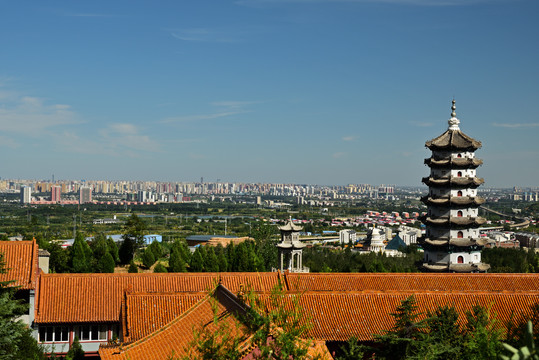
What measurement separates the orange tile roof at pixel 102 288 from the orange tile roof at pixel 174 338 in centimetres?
601

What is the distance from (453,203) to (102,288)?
42.1ft

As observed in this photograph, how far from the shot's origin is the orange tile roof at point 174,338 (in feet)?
34.9

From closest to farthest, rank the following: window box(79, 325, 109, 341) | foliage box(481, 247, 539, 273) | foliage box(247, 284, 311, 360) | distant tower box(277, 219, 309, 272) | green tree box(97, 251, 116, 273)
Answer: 1. foliage box(247, 284, 311, 360)
2. window box(79, 325, 109, 341)
3. distant tower box(277, 219, 309, 272)
4. green tree box(97, 251, 116, 273)
5. foliage box(481, 247, 539, 273)

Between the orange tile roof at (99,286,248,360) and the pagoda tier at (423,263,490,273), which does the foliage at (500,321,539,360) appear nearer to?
the orange tile roof at (99,286,248,360)

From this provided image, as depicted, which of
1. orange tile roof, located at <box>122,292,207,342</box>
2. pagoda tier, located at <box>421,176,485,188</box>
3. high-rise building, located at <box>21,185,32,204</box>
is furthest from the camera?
high-rise building, located at <box>21,185,32,204</box>

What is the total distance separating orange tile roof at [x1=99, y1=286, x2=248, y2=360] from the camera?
34.9 ft

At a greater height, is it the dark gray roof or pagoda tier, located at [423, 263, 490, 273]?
pagoda tier, located at [423, 263, 490, 273]

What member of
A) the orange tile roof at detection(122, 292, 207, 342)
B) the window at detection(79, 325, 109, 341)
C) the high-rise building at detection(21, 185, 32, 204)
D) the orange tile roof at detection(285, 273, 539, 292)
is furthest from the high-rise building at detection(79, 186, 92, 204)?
the orange tile roof at detection(122, 292, 207, 342)

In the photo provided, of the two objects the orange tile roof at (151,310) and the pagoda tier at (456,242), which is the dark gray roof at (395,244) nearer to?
the pagoda tier at (456,242)

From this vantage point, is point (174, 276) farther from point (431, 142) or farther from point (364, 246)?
point (364, 246)

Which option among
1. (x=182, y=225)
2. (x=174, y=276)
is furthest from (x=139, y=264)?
(x=182, y=225)

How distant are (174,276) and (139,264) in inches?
620

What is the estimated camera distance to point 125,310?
14266 millimetres

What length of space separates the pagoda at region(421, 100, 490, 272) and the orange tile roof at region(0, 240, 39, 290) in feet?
45.5
